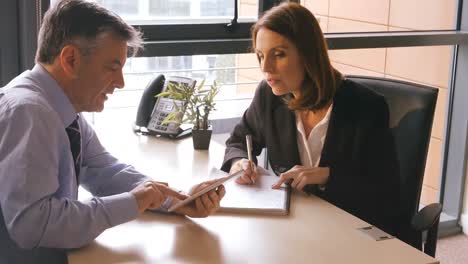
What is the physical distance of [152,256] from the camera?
1.49 meters

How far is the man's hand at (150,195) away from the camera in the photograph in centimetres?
160

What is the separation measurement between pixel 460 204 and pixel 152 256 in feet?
8.75

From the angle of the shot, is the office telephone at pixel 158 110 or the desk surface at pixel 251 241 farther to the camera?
the office telephone at pixel 158 110

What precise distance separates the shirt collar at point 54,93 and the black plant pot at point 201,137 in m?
0.86

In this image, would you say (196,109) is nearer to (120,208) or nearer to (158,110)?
(158,110)

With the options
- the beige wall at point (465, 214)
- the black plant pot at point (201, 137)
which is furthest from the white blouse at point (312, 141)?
the beige wall at point (465, 214)

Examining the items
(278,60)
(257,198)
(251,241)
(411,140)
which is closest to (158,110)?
(278,60)

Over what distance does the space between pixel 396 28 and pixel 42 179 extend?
102 inches

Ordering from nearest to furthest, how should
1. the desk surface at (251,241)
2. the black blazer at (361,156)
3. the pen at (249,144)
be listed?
the desk surface at (251,241), the black blazer at (361,156), the pen at (249,144)

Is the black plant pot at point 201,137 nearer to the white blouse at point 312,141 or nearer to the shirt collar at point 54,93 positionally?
the white blouse at point 312,141

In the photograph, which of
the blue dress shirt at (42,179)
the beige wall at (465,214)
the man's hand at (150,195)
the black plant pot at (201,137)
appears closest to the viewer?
the blue dress shirt at (42,179)

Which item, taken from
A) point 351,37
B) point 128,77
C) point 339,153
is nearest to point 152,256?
point 339,153

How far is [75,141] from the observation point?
169cm

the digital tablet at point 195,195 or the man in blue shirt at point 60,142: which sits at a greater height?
the man in blue shirt at point 60,142
